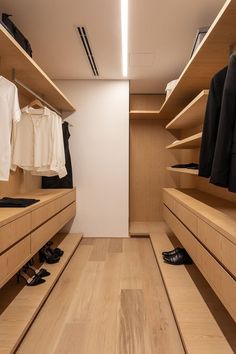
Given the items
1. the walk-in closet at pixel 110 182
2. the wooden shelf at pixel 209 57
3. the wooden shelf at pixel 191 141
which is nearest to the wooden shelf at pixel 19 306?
the walk-in closet at pixel 110 182

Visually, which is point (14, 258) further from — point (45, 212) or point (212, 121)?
point (212, 121)

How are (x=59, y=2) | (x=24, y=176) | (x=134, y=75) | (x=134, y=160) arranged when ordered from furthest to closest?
1. (x=134, y=160)
2. (x=134, y=75)
3. (x=24, y=176)
4. (x=59, y=2)

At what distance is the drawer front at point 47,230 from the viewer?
2.47 m

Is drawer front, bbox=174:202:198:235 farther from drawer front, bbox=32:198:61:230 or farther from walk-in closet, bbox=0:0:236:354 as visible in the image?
drawer front, bbox=32:198:61:230

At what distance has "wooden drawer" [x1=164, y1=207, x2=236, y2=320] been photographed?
142cm

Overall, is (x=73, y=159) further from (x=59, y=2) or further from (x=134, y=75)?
(x=59, y=2)

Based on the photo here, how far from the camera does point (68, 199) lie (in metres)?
3.84

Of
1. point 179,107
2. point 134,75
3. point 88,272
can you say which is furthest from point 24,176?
point 179,107

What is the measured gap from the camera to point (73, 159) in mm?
4363

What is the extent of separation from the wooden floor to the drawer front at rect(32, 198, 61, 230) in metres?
0.61

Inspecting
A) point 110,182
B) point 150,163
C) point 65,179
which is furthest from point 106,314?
point 150,163

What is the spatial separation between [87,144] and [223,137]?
120 inches

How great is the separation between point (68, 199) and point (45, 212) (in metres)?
1.07

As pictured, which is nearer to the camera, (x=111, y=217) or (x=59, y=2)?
(x=59, y=2)
